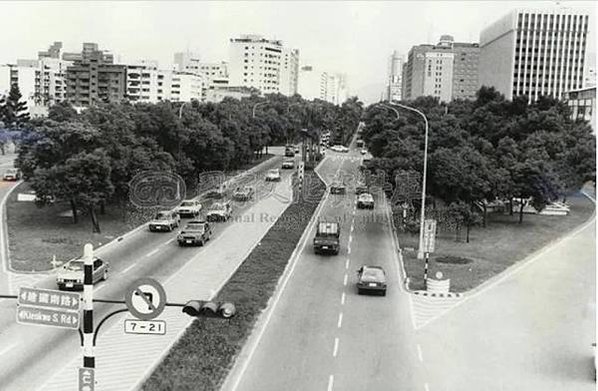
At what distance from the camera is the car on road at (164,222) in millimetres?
25078

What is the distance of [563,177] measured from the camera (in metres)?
31.3

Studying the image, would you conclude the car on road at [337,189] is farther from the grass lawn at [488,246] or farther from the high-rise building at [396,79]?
the high-rise building at [396,79]

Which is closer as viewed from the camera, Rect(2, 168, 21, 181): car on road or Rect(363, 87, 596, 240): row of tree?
Rect(363, 87, 596, 240): row of tree

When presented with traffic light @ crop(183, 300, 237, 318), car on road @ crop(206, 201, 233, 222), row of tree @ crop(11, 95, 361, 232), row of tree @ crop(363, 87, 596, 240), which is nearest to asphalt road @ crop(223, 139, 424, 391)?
traffic light @ crop(183, 300, 237, 318)

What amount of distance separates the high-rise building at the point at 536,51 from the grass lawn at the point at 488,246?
13.0 m

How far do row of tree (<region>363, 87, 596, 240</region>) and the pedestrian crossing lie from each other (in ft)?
26.8

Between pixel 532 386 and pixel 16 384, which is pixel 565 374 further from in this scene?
pixel 16 384

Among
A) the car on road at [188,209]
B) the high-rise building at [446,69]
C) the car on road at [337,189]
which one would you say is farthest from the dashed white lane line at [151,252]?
the high-rise building at [446,69]

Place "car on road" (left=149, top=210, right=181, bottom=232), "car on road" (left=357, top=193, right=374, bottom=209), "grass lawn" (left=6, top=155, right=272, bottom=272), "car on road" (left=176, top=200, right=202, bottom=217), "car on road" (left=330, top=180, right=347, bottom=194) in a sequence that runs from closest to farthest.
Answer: "grass lawn" (left=6, top=155, right=272, bottom=272), "car on road" (left=149, top=210, right=181, bottom=232), "car on road" (left=176, top=200, right=202, bottom=217), "car on road" (left=357, top=193, right=374, bottom=209), "car on road" (left=330, top=180, right=347, bottom=194)

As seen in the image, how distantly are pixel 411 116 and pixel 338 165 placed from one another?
1056 cm

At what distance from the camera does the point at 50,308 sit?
7.71 m

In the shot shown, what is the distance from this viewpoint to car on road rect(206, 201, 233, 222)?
28.4 m

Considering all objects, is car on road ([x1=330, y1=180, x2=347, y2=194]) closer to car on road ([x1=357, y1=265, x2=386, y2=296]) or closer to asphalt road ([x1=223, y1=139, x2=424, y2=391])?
asphalt road ([x1=223, y1=139, x2=424, y2=391])

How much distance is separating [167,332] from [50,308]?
6.24 m
